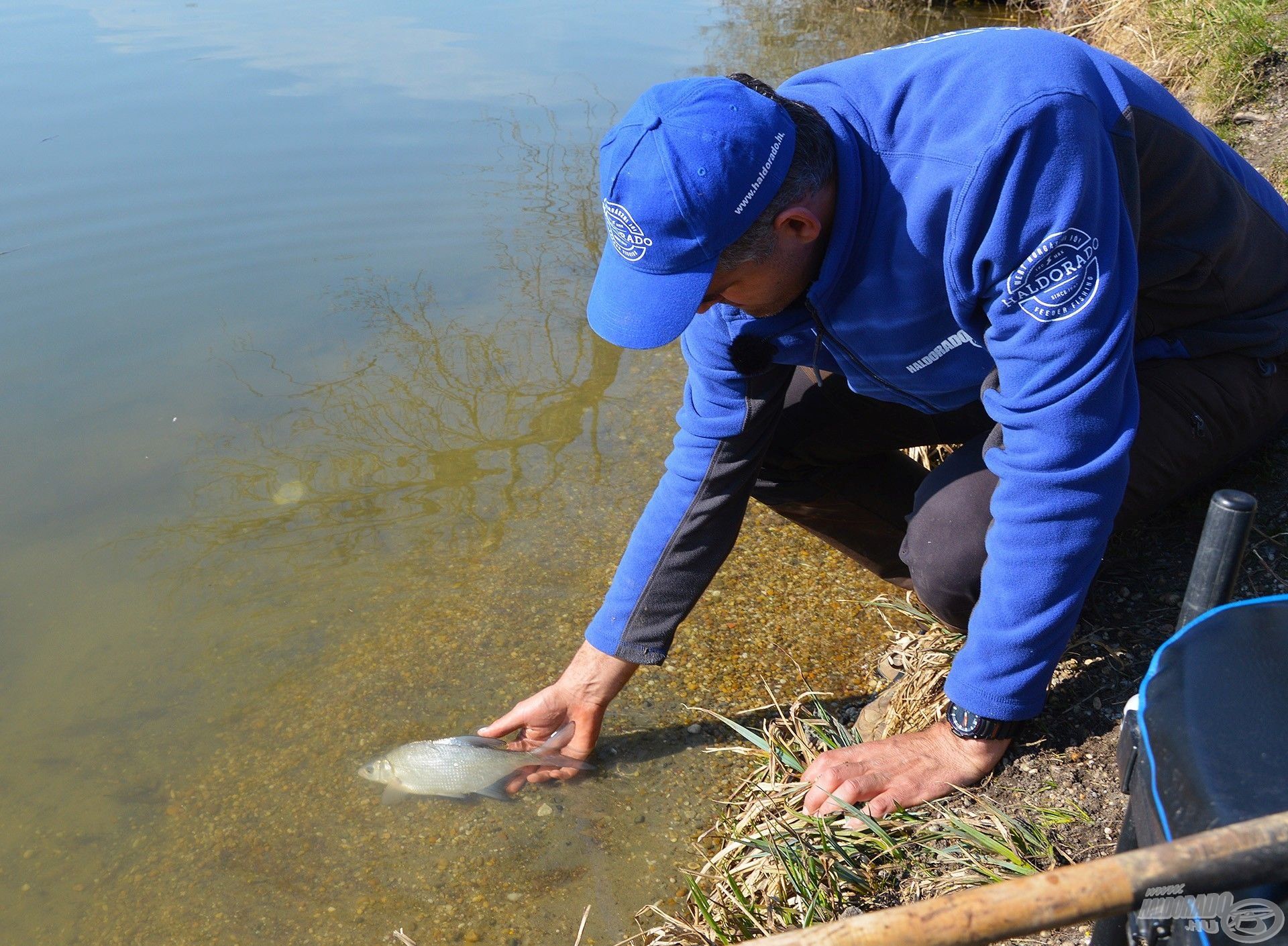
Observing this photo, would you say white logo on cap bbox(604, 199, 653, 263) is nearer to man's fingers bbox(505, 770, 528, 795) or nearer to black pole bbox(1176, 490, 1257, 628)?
black pole bbox(1176, 490, 1257, 628)

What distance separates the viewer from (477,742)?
2727 mm

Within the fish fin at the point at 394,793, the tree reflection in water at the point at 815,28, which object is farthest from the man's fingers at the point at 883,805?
the tree reflection in water at the point at 815,28

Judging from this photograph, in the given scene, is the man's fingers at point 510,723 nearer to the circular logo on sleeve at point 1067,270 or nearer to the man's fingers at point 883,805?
the man's fingers at point 883,805

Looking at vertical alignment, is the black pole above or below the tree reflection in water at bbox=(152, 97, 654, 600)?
above

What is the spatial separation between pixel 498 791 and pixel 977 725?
1303 mm

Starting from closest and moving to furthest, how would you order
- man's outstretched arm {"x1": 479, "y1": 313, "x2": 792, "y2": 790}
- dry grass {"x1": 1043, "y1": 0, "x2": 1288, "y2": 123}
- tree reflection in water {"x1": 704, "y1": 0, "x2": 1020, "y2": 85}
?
man's outstretched arm {"x1": 479, "y1": 313, "x2": 792, "y2": 790} → dry grass {"x1": 1043, "y1": 0, "x2": 1288, "y2": 123} → tree reflection in water {"x1": 704, "y1": 0, "x2": 1020, "y2": 85}

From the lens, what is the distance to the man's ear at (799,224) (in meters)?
1.96

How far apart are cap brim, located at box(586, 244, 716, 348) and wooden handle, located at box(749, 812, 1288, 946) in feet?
3.80

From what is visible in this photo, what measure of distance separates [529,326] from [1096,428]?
152 inches

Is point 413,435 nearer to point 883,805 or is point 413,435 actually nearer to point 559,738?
point 559,738

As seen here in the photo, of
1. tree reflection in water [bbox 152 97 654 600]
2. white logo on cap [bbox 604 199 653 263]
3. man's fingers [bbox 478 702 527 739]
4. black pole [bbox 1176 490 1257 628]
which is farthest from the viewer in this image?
tree reflection in water [bbox 152 97 654 600]

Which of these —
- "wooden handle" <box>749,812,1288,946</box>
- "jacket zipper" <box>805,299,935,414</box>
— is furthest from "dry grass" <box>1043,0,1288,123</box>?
"wooden handle" <box>749,812,1288,946</box>

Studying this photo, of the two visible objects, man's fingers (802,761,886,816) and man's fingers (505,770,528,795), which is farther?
man's fingers (505,770,528,795)

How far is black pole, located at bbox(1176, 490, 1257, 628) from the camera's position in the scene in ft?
4.66
